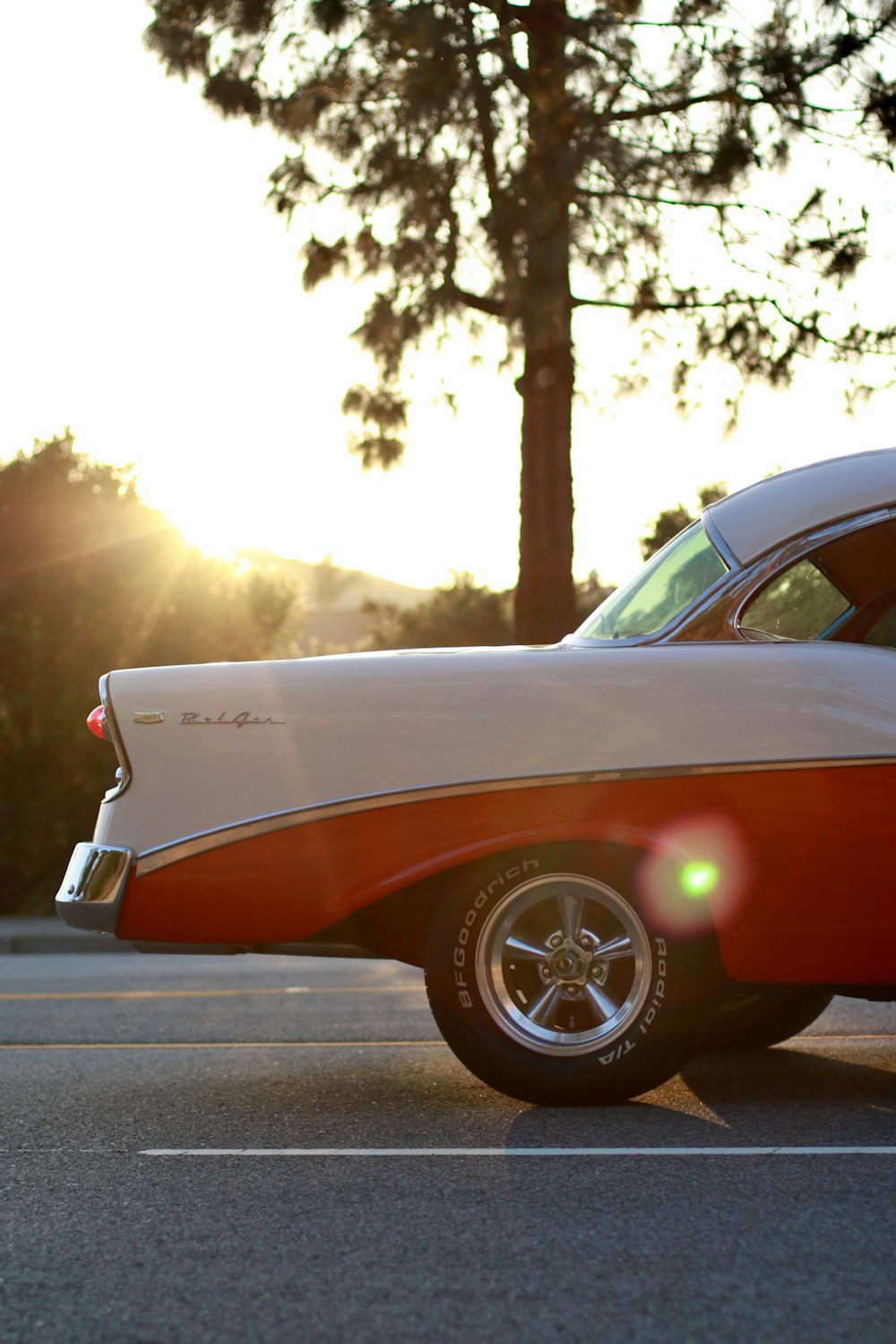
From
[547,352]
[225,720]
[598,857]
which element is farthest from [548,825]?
[547,352]

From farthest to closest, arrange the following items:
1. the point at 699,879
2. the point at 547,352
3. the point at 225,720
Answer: the point at 547,352, the point at 225,720, the point at 699,879

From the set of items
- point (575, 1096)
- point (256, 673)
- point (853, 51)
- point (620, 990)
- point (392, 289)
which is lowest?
point (575, 1096)

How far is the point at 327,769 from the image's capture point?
190 inches

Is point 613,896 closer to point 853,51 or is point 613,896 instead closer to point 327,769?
point 327,769

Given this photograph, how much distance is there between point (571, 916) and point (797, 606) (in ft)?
4.00

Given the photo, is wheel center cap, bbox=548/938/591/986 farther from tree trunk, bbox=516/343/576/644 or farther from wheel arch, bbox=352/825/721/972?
tree trunk, bbox=516/343/576/644

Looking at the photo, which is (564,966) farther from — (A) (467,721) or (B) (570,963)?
(A) (467,721)

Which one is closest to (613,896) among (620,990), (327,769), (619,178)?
(620,990)

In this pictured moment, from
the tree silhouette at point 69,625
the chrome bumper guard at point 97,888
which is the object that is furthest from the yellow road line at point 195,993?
the tree silhouette at point 69,625

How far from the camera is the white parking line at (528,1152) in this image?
4.21 metres

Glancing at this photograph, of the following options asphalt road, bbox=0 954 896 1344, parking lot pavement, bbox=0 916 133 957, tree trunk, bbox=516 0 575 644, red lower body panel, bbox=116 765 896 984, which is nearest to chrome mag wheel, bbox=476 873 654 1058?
red lower body panel, bbox=116 765 896 984

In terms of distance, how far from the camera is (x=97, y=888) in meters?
4.98

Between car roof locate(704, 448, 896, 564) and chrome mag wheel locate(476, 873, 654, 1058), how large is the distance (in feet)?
3.83

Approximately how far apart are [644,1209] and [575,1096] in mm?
1091
